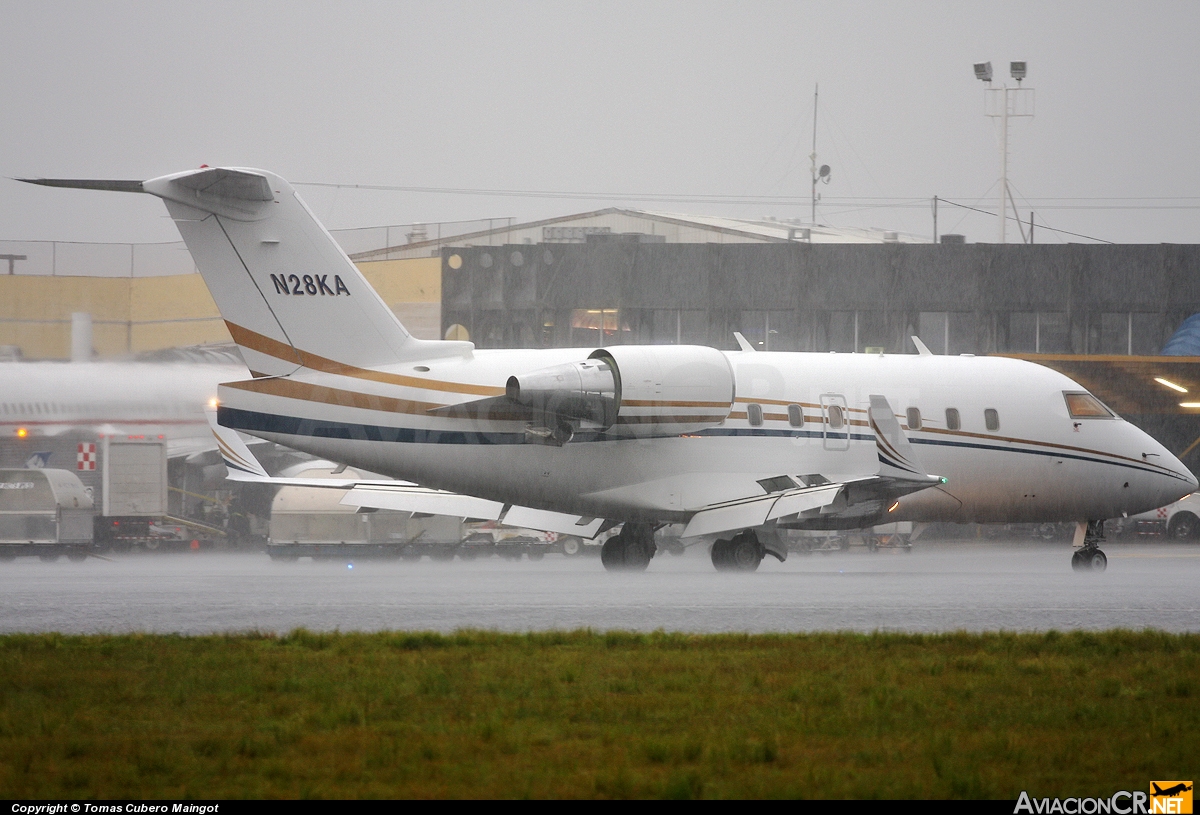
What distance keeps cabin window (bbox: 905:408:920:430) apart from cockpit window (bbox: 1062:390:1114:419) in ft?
11.2

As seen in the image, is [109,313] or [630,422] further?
[630,422]

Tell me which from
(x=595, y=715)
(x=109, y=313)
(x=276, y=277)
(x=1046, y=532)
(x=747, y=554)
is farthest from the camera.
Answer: (x=1046, y=532)

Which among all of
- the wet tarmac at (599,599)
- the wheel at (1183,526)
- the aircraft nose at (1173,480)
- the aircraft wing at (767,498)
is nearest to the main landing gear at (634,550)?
the wet tarmac at (599,599)

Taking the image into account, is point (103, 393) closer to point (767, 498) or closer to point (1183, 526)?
point (767, 498)

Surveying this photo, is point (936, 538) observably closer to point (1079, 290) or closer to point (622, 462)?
point (1079, 290)

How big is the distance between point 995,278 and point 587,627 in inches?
1392

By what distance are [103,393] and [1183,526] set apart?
3152cm

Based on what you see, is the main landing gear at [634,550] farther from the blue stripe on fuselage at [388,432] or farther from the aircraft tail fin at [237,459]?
the aircraft tail fin at [237,459]

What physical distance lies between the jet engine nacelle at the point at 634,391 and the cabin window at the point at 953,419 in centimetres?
486

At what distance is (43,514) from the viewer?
28.5m

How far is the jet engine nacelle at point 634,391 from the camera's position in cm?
2111

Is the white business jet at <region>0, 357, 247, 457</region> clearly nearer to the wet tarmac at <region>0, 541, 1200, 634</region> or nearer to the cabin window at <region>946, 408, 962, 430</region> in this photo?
the wet tarmac at <region>0, 541, 1200, 634</region>

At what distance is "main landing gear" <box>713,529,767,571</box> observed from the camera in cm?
2359

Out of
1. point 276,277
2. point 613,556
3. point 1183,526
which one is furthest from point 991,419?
point 1183,526
